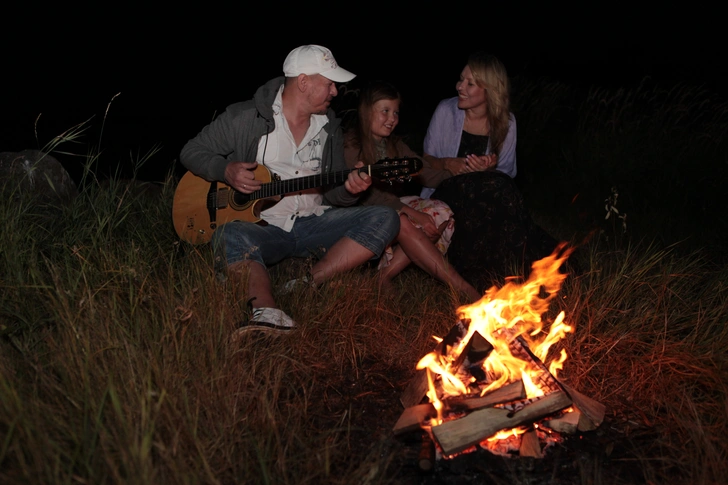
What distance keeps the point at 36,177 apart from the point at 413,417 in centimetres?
330

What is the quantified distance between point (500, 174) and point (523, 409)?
2084 mm

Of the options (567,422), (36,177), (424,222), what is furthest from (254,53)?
(567,422)

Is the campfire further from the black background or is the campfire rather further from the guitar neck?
the black background

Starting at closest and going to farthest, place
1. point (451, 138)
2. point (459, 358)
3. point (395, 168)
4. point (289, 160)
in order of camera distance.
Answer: point (459, 358), point (395, 168), point (289, 160), point (451, 138)

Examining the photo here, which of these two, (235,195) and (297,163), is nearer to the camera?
(235,195)

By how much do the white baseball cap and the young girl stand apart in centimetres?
41

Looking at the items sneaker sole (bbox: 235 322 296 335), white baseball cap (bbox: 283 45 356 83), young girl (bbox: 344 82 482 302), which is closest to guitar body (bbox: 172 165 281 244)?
white baseball cap (bbox: 283 45 356 83)

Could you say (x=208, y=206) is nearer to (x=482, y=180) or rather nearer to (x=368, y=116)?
(x=368, y=116)

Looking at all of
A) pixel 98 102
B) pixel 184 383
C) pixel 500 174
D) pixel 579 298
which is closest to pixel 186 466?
pixel 184 383

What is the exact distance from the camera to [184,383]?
2.72 m

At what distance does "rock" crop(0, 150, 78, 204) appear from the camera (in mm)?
4469

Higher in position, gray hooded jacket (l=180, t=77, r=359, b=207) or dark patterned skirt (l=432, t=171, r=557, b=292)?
gray hooded jacket (l=180, t=77, r=359, b=207)

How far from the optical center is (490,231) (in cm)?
445

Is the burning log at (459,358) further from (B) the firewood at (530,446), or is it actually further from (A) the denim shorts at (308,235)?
(A) the denim shorts at (308,235)
